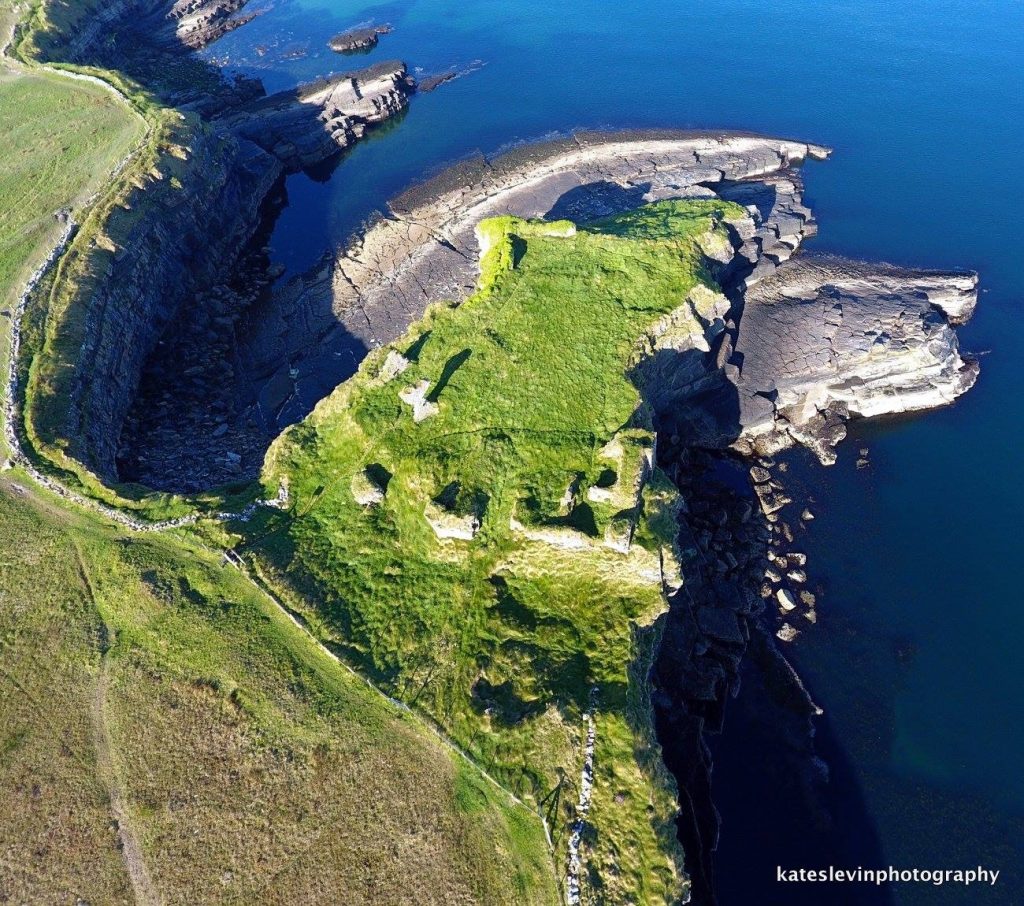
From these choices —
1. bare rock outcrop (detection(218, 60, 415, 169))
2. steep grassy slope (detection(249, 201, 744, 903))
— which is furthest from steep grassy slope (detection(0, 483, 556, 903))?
bare rock outcrop (detection(218, 60, 415, 169))

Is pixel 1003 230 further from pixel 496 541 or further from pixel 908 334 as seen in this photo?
pixel 496 541

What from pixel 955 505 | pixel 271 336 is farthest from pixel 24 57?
pixel 955 505

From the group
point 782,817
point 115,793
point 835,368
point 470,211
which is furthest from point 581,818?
point 470,211

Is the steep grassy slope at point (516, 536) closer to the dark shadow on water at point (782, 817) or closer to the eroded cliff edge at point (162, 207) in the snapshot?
the dark shadow on water at point (782, 817)

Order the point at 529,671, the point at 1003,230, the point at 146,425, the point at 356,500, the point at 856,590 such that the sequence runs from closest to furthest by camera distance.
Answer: the point at 529,671, the point at 356,500, the point at 856,590, the point at 146,425, the point at 1003,230

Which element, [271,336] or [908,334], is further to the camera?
[271,336]

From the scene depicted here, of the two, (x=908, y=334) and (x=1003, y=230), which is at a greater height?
(x=1003, y=230)

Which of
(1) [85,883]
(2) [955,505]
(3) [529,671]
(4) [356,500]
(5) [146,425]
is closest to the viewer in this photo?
(1) [85,883]
